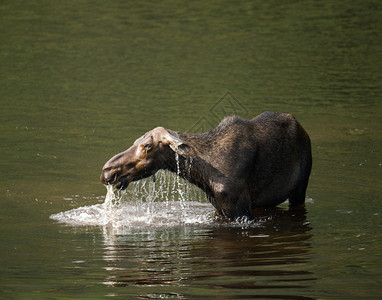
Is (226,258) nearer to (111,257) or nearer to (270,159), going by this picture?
(111,257)

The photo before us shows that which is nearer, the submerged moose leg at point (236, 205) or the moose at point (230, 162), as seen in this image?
the moose at point (230, 162)

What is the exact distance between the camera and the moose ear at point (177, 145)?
9836 millimetres

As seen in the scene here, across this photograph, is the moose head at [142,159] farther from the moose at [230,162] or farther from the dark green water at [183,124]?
the dark green water at [183,124]

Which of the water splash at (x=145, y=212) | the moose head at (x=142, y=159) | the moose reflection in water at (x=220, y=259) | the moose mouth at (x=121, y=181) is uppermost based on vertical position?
the moose head at (x=142, y=159)

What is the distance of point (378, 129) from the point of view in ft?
50.6

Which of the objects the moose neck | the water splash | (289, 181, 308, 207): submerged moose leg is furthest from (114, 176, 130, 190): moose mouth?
(289, 181, 308, 207): submerged moose leg

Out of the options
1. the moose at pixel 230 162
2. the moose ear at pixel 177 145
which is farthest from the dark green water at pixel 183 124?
the moose ear at pixel 177 145

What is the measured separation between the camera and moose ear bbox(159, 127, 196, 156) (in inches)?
387

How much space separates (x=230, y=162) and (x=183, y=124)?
578cm

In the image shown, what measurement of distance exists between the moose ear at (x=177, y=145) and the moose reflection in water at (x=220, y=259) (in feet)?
3.14

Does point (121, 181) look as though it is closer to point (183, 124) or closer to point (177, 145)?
point (177, 145)

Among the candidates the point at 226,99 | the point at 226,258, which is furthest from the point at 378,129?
the point at 226,258

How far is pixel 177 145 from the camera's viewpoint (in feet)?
32.2

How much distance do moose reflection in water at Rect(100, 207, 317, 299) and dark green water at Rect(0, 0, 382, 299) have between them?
3 cm
